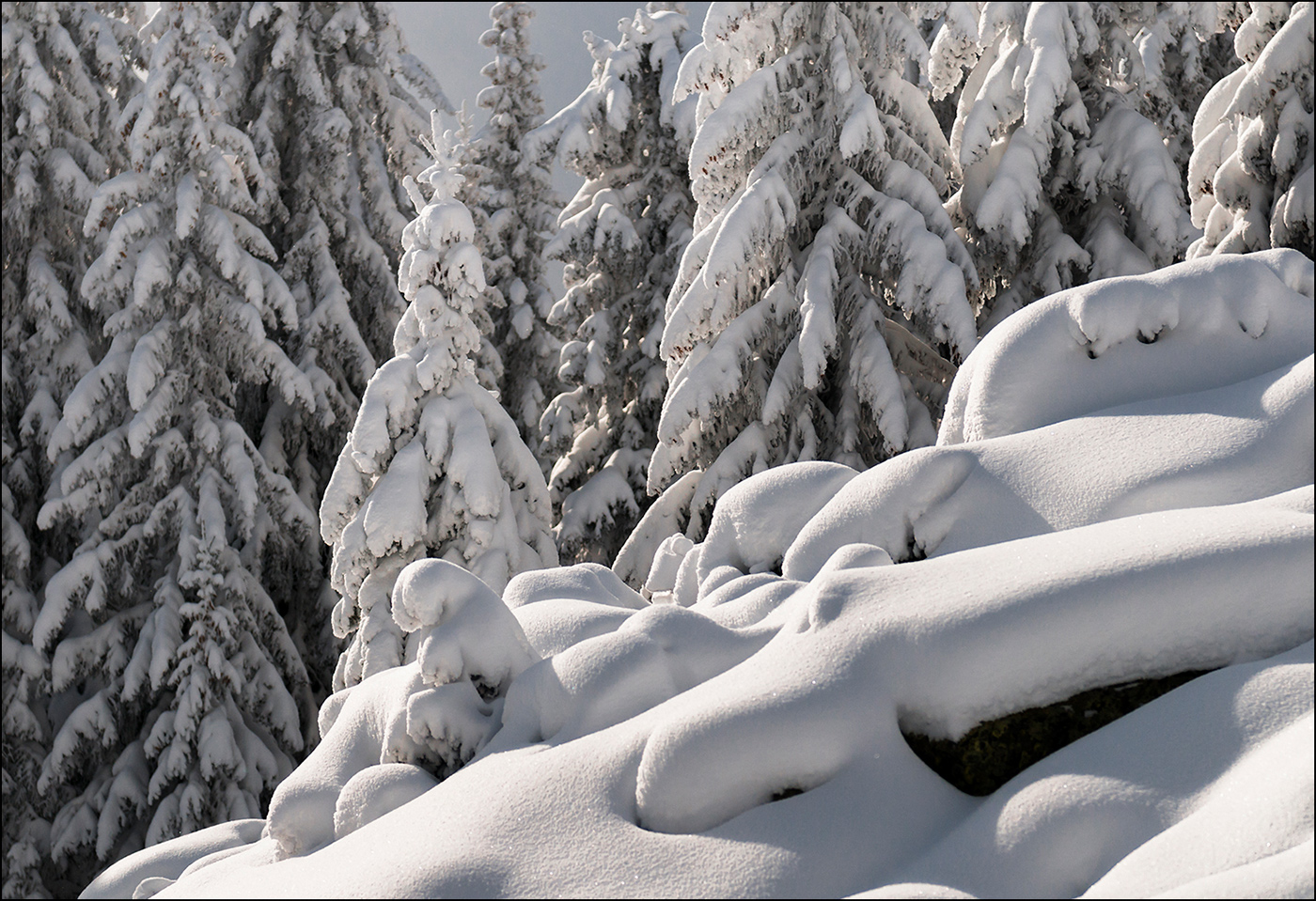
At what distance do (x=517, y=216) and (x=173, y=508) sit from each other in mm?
8302

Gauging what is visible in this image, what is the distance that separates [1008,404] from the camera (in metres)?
5.20

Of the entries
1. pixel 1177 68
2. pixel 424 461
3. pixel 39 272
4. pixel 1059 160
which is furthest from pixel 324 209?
pixel 1177 68

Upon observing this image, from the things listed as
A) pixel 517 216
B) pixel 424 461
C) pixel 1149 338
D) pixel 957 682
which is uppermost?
pixel 517 216

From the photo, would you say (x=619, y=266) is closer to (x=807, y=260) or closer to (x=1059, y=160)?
(x=807, y=260)

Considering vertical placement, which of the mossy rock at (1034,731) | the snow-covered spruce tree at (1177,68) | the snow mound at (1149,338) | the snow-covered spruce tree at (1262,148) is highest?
the snow-covered spruce tree at (1177,68)

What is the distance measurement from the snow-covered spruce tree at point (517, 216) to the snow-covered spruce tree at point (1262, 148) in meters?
12.4

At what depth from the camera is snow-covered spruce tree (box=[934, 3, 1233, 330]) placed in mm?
11312

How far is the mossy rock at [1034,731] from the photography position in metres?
3.50

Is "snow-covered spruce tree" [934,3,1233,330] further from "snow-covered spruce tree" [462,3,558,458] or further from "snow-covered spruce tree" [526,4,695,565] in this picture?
"snow-covered spruce tree" [462,3,558,458]

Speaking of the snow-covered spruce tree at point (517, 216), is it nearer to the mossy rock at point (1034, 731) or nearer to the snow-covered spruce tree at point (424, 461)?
the snow-covered spruce tree at point (424, 461)

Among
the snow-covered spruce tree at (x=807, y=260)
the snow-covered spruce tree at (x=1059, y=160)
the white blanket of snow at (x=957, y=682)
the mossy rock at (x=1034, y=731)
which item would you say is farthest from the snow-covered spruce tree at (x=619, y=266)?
the mossy rock at (x=1034, y=731)

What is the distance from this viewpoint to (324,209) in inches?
738

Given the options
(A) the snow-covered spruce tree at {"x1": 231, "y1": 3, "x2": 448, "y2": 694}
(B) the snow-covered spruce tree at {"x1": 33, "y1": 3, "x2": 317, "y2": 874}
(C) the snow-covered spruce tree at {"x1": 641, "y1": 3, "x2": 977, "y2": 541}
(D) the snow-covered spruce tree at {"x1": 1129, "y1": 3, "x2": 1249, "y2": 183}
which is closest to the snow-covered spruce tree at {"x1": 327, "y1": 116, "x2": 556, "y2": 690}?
(C) the snow-covered spruce tree at {"x1": 641, "y1": 3, "x2": 977, "y2": 541}

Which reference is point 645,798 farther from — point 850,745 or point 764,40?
point 764,40
